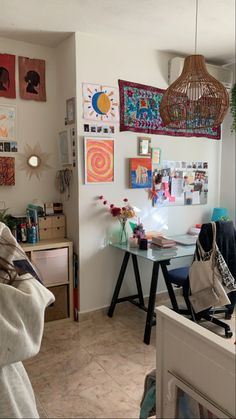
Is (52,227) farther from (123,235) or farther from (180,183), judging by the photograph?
(180,183)

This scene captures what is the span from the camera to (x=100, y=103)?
3086 mm

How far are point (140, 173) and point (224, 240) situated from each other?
1.07 m

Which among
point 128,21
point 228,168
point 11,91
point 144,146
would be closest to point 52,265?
point 144,146

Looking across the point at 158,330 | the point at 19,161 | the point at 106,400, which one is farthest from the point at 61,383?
the point at 19,161

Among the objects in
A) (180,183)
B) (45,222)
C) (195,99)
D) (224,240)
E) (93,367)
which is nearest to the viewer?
(195,99)

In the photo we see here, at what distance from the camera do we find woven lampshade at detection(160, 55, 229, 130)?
217 centimetres

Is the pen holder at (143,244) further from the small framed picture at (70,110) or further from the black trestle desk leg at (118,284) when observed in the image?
the small framed picture at (70,110)

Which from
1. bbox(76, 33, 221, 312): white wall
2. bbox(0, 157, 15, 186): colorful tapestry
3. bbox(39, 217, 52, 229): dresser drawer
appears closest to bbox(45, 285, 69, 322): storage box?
bbox(76, 33, 221, 312): white wall

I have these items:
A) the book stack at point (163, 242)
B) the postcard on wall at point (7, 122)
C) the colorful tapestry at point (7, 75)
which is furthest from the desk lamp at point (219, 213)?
the colorful tapestry at point (7, 75)

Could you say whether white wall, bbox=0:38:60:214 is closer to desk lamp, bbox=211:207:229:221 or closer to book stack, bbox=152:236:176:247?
book stack, bbox=152:236:176:247

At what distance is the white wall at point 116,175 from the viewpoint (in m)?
3.02

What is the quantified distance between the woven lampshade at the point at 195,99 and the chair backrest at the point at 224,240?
780 mm

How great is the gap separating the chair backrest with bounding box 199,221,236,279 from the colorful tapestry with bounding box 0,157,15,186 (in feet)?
5.54

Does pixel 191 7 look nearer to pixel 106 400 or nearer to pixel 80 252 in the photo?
pixel 80 252
